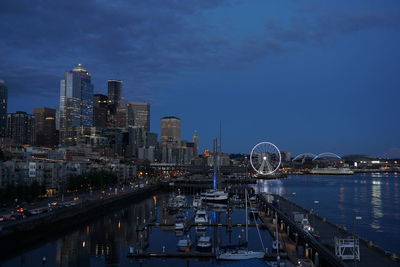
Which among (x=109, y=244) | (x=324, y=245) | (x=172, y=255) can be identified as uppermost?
(x=324, y=245)

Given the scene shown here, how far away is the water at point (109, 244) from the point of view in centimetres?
3409

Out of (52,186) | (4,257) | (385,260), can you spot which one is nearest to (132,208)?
(52,186)

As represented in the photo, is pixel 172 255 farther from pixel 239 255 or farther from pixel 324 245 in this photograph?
pixel 324 245

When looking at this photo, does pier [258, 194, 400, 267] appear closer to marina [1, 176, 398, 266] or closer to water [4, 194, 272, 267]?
marina [1, 176, 398, 266]

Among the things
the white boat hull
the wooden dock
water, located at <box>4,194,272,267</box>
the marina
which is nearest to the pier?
the marina

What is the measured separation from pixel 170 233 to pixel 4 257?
16681mm

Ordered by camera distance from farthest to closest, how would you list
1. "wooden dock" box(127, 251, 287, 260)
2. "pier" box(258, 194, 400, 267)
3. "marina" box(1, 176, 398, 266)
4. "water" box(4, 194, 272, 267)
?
"wooden dock" box(127, 251, 287, 260) → "water" box(4, 194, 272, 267) → "marina" box(1, 176, 398, 266) → "pier" box(258, 194, 400, 267)

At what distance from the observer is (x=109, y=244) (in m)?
41.6

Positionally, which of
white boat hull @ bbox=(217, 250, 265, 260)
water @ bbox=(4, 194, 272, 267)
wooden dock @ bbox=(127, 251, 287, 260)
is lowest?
water @ bbox=(4, 194, 272, 267)

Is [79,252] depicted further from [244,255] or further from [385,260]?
[385,260]

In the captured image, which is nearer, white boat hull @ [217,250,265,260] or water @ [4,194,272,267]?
white boat hull @ [217,250,265,260]

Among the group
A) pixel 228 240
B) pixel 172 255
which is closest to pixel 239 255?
pixel 172 255

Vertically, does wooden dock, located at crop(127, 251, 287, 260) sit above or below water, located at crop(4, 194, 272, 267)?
above

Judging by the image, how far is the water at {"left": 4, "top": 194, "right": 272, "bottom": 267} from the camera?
112 feet
